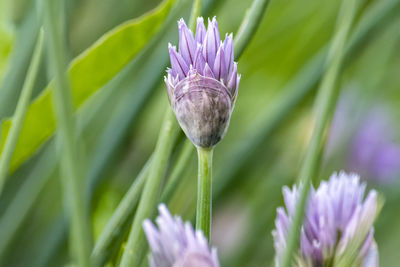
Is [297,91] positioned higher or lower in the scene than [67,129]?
higher

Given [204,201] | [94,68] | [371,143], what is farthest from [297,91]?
[371,143]

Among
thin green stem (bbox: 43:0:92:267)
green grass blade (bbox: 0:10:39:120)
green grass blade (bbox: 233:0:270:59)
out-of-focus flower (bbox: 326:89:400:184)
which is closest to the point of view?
thin green stem (bbox: 43:0:92:267)

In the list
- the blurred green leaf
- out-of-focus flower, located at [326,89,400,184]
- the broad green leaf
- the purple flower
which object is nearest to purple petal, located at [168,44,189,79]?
the purple flower

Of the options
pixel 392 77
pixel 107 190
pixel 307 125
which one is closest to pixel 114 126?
pixel 107 190

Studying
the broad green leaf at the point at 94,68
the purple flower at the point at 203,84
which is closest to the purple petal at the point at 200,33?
the purple flower at the point at 203,84

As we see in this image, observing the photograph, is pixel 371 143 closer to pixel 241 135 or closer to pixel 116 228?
pixel 241 135

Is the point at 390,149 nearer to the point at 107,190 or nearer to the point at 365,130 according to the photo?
the point at 365,130

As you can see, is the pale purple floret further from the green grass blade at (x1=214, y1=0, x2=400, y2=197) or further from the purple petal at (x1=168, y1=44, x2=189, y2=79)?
the green grass blade at (x1=214, y1=0, x2=400, y2=197)
